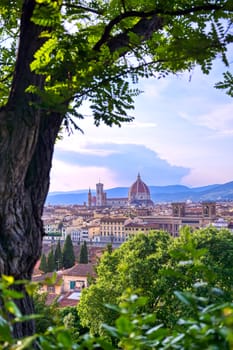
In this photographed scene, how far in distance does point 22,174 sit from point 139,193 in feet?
194

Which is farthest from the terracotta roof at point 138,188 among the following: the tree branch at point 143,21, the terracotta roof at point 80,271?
the tree branch at point 143,21

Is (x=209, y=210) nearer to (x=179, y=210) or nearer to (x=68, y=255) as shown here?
(x=179, y=210)

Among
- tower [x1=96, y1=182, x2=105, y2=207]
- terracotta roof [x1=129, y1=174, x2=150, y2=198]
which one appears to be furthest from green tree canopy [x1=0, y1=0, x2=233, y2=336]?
terracotta roof [x1=129, y1=174, x2=150, y2=198]

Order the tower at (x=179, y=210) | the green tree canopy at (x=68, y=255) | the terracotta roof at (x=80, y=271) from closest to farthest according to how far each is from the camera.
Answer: the terracotta roof at (x=80, y=271), the green tree canopy at (x=68, y=255), the tower at (x=179, y=210)

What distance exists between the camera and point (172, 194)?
91.1 metres

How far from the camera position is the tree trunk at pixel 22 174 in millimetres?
1366

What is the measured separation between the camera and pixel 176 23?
1.43 m

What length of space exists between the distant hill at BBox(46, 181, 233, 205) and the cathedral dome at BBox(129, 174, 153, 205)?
52.2 ft

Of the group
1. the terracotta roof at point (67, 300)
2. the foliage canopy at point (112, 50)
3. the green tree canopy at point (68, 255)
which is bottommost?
the terracotta roof at point (67, 300)

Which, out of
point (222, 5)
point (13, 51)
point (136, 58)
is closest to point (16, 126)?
point (136, 58)

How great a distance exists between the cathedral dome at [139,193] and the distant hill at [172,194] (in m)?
15.9

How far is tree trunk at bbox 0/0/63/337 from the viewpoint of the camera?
1366 mm

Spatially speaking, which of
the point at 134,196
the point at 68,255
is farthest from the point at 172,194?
the point at 68,255

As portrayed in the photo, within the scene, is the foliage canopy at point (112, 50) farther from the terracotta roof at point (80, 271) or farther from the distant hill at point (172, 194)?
the distant hill at point (172, 194)
